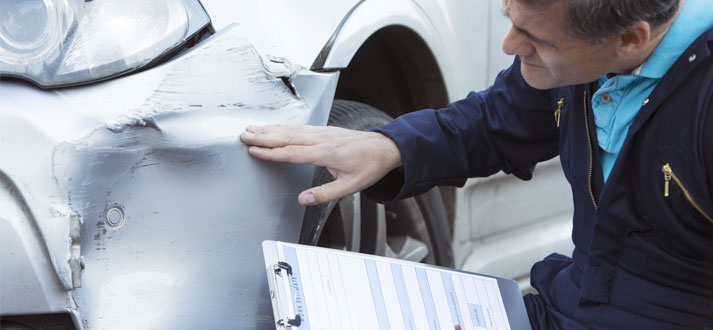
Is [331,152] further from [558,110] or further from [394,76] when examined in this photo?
[394,76]

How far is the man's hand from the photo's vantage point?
1.36 m

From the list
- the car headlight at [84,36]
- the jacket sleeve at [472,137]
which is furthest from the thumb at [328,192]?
the car headlight at [84,36]

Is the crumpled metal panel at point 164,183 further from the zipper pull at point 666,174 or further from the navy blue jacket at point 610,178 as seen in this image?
the zipper pull at point 666,174

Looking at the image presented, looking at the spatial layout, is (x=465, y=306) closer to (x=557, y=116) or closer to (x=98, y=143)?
(x=557, y=116)

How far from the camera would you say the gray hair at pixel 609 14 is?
1.20m

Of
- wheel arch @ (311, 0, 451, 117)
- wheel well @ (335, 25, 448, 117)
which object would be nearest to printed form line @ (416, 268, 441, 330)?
wheel arch @ (311, 0, 451, 117)

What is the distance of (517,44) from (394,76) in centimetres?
86

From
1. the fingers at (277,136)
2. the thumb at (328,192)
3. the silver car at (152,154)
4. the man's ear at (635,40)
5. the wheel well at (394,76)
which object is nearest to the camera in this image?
the silver car at (152,154)

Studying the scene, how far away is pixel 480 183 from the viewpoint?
8.17ft

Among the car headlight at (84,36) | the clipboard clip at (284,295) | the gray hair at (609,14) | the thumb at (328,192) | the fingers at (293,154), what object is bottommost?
the clipboard clip at (284,295)

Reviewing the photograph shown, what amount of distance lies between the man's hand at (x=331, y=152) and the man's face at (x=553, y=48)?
14.0 inches

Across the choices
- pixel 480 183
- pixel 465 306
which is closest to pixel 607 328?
pixel 465 306

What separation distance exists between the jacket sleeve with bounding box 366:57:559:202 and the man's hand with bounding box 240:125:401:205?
0.04 m

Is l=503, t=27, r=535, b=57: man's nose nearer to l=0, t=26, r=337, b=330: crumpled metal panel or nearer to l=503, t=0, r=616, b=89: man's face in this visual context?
l=503, t=0, r=616, b=89: man's face
